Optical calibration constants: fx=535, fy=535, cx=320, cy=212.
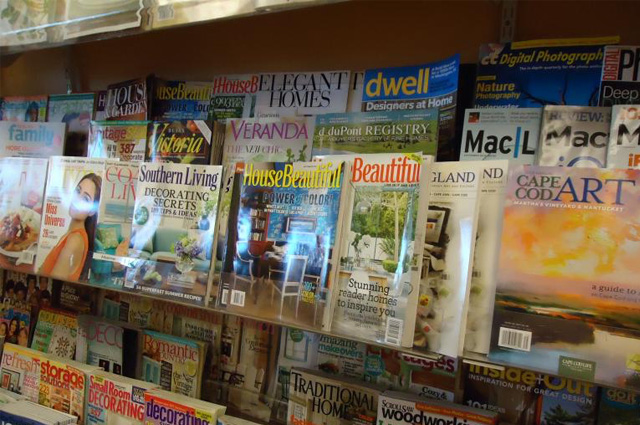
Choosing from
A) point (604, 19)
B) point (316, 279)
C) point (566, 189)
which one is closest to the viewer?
point (566, 189)

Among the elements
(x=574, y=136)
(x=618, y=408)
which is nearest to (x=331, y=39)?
(x=574, y=136)

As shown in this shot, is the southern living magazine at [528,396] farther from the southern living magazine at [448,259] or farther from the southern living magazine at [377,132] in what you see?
the southern living magazine at [377,132]

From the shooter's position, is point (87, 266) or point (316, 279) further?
point (87, 266)

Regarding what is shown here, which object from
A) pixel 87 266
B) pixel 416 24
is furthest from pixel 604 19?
pixel 87 266

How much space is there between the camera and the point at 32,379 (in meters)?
1.51

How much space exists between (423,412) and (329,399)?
9.4 inches

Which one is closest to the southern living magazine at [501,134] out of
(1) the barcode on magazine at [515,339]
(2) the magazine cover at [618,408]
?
(1) the barcode on magazine at [515,339]

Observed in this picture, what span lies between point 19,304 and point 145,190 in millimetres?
859

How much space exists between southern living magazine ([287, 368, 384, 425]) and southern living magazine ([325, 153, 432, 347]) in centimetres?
28

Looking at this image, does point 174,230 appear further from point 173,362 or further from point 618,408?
point 618,408

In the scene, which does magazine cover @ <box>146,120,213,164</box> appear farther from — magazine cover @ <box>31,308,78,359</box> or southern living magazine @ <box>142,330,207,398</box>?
magazine cover @ <box>31,308,78,359</box>

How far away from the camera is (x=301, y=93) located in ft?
4.54

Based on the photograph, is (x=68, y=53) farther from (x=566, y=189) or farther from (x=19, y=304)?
(x=566, y=189)

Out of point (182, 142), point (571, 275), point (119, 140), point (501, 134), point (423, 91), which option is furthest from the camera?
point (119, 140)
